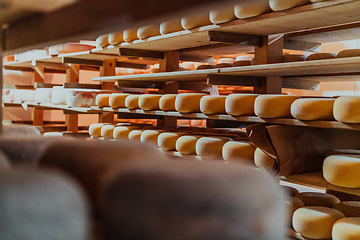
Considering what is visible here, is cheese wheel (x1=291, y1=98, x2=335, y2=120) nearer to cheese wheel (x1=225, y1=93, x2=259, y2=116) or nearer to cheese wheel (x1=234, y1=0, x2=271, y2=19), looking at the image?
cheese wheel (x1=225, y1=93, x2=259, y2=116)

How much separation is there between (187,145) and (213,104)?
1.44 feet

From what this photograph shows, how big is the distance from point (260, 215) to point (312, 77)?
2.89m

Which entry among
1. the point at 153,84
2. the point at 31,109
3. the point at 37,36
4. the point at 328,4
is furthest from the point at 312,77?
the point at 31,109

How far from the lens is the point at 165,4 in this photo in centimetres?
24

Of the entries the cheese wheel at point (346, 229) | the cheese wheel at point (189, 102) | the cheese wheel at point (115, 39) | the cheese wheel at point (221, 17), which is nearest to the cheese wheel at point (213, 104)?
the cheese wheel at point (189, 102)

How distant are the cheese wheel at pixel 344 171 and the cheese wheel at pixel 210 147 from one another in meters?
0.86

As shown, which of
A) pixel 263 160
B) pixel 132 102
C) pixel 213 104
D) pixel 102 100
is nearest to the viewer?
pixel 263 160

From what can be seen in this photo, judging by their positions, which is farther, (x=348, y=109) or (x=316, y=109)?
(x=316, y=109)

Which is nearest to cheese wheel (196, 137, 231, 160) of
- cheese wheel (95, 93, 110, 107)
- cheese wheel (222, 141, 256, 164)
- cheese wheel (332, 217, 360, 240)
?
cheese wheel (222, 141, 256, 164)

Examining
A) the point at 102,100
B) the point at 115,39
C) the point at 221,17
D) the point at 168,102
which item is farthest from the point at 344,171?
the point at 102,100

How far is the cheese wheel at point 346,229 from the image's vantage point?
66.8 inches

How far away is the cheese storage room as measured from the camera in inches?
7.4

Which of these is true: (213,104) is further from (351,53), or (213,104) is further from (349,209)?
(349,209)

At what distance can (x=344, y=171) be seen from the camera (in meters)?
1.78
